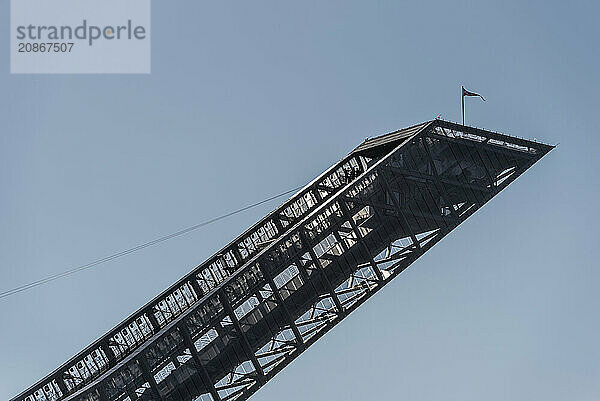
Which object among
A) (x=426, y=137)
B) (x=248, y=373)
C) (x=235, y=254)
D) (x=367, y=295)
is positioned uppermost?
(x=426, y=137)

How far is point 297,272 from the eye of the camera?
56.5m

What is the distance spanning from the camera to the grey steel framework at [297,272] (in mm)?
53281

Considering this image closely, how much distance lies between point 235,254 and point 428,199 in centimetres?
1268

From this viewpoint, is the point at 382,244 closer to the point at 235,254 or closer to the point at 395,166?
the point at 395,166

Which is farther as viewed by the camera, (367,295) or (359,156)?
(359,156)

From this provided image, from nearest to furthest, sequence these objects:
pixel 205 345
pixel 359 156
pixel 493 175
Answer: pixel 205 345 → pixel 493 175 → pixel 359 156

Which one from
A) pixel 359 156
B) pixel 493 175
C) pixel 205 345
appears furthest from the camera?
pixel 359 156

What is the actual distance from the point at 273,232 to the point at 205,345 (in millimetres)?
12438

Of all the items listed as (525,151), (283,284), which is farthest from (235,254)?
(525,151)

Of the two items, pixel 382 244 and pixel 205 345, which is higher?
pixel 382 244

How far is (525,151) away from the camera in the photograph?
204 feet

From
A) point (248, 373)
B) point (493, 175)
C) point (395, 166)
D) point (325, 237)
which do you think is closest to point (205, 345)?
point (248, 373)

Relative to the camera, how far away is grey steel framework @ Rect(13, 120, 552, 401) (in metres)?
53.3

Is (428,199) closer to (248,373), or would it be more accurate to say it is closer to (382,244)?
(382,244)
